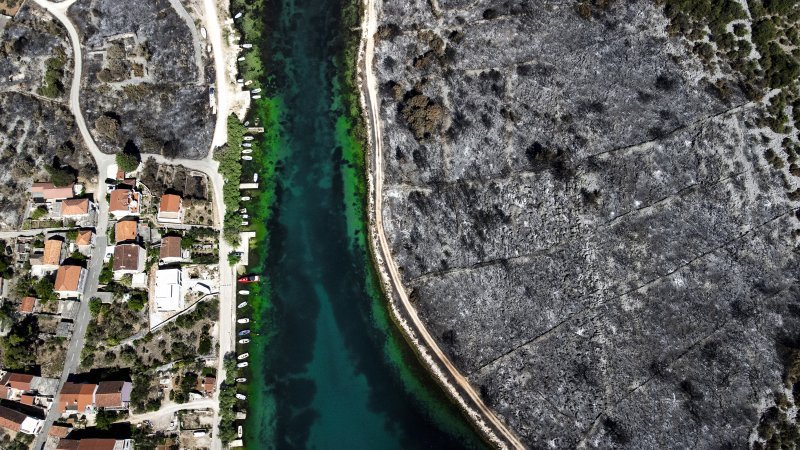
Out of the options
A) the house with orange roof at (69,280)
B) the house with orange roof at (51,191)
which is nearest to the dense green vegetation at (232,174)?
the house with orange roof at (69,280)

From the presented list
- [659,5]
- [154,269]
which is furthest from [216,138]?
[659,5]

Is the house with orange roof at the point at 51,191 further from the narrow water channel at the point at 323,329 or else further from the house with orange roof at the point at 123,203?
the narrow water channel at the point at 323,329

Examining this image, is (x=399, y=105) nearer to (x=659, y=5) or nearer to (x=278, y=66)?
(x=278, y=66)

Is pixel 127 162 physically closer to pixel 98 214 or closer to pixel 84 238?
pixel 98 214

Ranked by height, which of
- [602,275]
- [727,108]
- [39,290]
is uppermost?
[727,108]

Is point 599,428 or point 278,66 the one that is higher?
point 278,66
